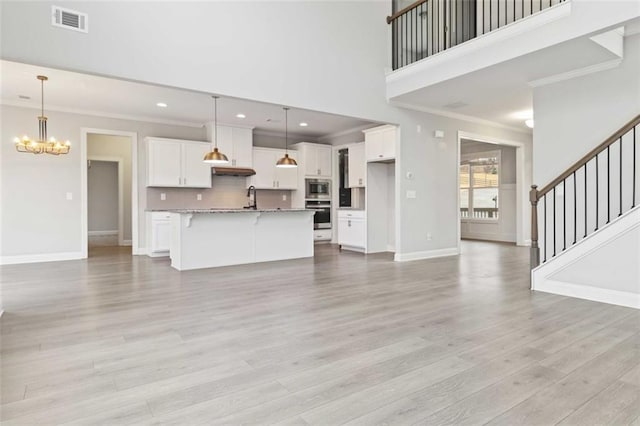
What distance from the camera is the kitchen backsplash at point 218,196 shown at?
7.65 metres

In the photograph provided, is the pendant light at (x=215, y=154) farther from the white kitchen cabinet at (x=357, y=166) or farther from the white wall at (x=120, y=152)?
the white wall at (x=120, y=152)

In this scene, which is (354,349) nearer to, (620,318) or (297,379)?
(297,379)

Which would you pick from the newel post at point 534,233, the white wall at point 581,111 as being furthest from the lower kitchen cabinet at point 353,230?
the newel post at point 534,233

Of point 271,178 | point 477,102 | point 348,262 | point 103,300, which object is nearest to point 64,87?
point 103,300

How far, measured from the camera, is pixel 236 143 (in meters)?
7.95

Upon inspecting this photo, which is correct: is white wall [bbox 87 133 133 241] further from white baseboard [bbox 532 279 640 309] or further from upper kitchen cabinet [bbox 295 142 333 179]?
white baseboard [bbox 532 279 640 309]

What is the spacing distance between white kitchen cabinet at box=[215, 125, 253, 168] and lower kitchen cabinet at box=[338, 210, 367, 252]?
7.72 ft

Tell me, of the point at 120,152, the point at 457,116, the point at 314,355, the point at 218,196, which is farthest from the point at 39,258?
the point at 457,116

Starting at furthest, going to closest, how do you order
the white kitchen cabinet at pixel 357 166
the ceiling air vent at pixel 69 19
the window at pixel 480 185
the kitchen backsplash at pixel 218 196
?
the window at pixel 480 185 → the white kitchen cabinet at pixel 357 166 → the kitchen backsplash at pixel 218 196 → the ceiling air vent at pixel 69 19

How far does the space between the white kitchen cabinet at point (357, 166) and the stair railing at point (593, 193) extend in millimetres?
3657

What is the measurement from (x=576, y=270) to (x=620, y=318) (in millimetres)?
753

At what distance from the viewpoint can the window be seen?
9.63 m

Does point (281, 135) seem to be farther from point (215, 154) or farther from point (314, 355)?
point (314, 355)

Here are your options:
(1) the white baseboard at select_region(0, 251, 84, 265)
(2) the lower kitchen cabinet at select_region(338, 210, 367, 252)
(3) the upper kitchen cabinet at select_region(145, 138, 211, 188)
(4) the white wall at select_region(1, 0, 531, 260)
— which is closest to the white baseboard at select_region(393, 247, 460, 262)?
(4) the white wall at select_region(1, 0, 531, 260)
